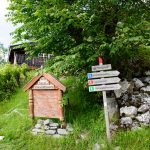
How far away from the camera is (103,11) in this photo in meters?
9.90

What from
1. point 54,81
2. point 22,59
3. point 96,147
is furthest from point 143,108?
point 22,59

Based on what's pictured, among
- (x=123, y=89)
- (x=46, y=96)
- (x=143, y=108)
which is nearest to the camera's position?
(x=143, y=108)

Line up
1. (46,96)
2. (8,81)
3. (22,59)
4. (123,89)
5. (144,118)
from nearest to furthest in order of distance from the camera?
(144,118), (46,96), (123,89), (8,81), (22,59)

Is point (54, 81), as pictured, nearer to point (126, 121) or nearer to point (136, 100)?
point (126, 121)

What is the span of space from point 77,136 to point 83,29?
369 cm

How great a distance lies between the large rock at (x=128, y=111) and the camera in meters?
8.99

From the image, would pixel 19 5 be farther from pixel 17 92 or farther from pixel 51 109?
pixel 17 92

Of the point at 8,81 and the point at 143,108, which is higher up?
the point at 8,81

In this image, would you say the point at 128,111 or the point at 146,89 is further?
the point at 146,89

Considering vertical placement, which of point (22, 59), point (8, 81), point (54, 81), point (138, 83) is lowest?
point (138, 83)

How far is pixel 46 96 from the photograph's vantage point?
388 inches

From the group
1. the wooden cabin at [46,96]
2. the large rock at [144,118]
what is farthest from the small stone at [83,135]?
the large rock at [144,118]

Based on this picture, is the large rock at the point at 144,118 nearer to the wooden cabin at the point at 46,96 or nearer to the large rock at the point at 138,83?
the large rock at the point at 138,83

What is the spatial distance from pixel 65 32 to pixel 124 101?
10.2 feet
